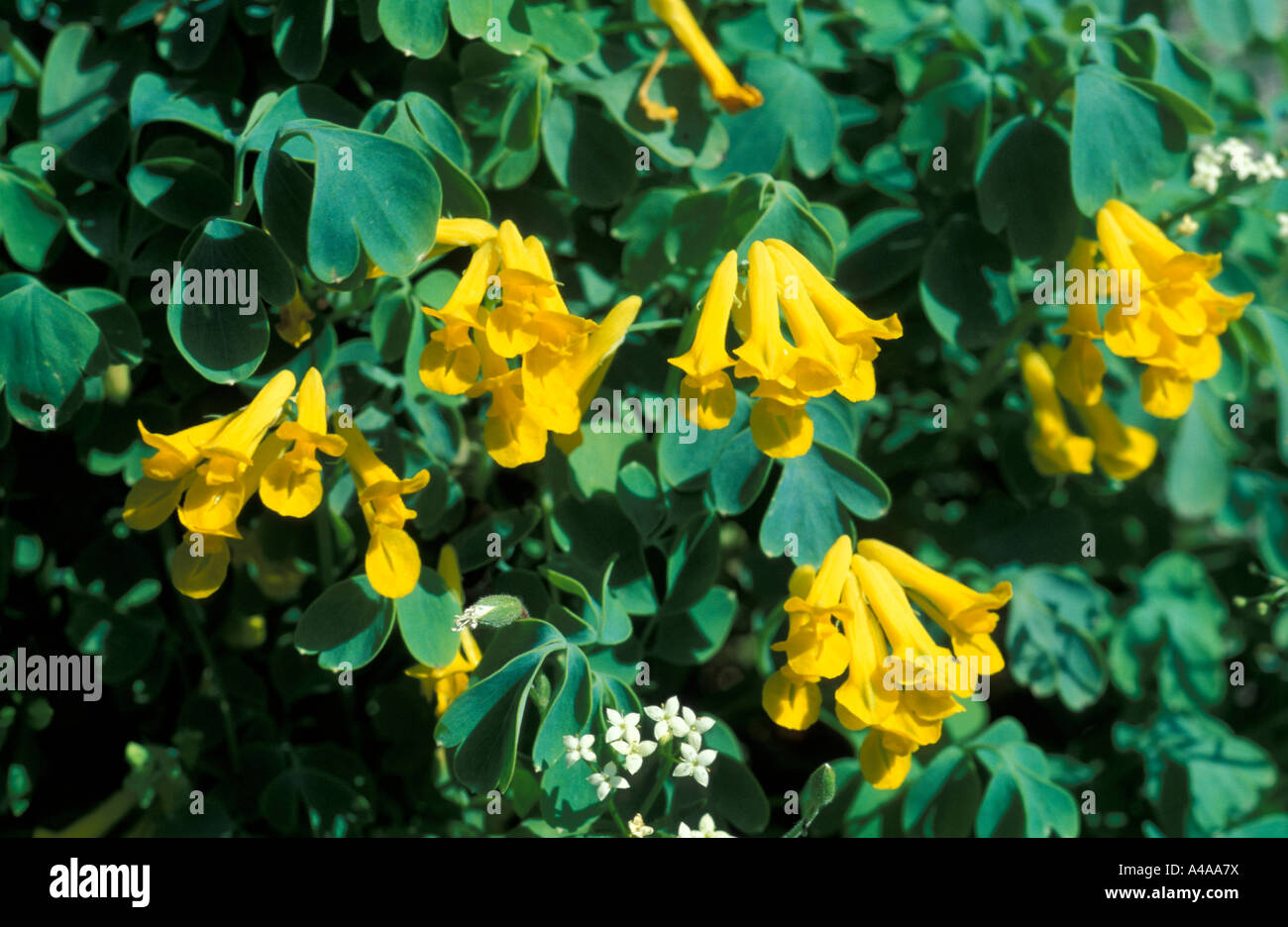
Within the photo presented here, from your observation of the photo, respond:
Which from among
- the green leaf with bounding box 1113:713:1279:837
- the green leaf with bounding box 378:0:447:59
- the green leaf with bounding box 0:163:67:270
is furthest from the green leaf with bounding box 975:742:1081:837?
the green leaf with bounding box 0:163:67:270

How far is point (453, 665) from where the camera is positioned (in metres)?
1.24

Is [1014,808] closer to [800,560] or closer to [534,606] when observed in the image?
[800,560]

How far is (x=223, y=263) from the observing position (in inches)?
42.7

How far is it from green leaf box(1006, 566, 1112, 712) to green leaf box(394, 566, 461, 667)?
0.85m

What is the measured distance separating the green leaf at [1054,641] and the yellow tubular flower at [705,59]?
82cm

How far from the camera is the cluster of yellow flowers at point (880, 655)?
1.07m

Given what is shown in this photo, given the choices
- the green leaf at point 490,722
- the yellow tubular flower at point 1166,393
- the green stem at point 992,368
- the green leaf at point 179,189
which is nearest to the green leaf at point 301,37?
the green leaf at point 179,189

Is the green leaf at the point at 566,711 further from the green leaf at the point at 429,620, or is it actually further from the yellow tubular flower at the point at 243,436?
the yellow tubular flower at the point at 243,436

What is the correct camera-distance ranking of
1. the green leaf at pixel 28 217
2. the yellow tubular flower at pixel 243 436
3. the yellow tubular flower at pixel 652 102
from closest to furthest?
the yellow tubular flower at pixel 243 436 → the green leaf at pixel 28 217 → the yellow tubular flower at pixel 652 102

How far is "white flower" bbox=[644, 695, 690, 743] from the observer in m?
1.12

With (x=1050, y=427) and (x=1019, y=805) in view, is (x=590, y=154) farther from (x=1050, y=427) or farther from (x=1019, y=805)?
(x=1019, y=805)

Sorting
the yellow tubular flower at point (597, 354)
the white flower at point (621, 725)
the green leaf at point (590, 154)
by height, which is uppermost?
the green leaf at point (590, 154)
